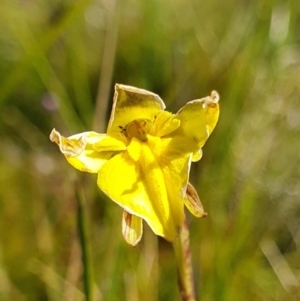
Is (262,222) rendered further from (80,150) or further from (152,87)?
(80,150)

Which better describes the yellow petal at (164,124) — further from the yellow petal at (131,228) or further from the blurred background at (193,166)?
the blurred background at (193,166)

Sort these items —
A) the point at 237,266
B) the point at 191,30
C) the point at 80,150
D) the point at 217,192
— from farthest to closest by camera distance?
the point at 191,30
the point at 217,192
the point at 237,266
the point at 80,150

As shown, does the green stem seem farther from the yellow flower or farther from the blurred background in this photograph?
the blurred background

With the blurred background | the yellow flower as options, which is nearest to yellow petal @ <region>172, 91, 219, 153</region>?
the yellow flower

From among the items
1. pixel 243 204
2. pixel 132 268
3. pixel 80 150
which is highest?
pixel 80 150

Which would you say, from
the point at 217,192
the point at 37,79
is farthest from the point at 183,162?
the point at 37,79
